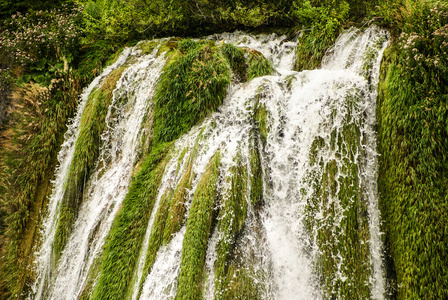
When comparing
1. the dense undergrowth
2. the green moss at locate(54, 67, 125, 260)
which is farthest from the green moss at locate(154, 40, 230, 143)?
the green moss at locate(54, 67, 125, 260)

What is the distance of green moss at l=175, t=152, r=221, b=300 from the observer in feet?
11.2

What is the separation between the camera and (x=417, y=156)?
3.29m

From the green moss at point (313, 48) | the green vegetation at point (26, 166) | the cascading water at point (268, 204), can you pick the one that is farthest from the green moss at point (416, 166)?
the green vegetation at point (26, 166)

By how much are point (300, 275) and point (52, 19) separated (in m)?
9.84

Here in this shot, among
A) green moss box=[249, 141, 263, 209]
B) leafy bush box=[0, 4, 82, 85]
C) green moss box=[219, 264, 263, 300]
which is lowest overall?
green moss box=[219, 264, 263, 300]

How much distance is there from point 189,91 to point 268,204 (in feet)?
8.81

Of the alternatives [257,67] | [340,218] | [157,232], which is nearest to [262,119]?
[257,67]

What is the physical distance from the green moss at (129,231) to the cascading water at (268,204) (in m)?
0.13

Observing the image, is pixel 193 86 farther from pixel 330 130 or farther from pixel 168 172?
pixel 330 130

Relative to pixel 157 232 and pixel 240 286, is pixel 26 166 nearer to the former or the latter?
pixel 157 232

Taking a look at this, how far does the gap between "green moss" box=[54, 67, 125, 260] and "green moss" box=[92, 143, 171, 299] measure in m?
1.28

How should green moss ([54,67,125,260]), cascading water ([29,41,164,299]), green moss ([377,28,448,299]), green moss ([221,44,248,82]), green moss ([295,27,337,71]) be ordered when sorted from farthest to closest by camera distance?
green moss ([295,27,337,71])
green moss ([221,44,248,82])
green moss ([54,67,125,260])
cascading water ([29,41,164,299])
green moss ([377,28,448,299])

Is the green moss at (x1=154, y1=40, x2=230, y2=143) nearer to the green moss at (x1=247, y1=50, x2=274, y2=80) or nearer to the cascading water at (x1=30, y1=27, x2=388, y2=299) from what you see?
the cascading water at (x1=30, y1=27, x2=388, y2=299)

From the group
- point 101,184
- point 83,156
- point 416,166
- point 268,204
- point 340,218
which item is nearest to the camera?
point 416,166
